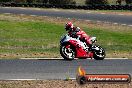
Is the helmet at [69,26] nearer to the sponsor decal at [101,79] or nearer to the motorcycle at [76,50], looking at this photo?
the motorcycle at [76,50]

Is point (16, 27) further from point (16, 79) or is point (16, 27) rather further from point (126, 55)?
point (16, 79)

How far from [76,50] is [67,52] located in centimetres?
37

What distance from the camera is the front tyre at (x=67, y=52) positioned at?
16.8 metres

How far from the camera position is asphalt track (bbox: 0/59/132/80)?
1380 centimetres

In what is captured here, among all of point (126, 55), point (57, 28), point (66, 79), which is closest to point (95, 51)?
point (126, 55)

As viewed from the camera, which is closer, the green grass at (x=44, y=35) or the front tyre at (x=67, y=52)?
the front tyre at (x=67, y=52)

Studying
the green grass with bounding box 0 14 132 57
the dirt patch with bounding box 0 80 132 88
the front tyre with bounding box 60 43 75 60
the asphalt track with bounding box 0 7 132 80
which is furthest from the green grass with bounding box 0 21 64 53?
the dirt patch with bounding box 0 80 132 88

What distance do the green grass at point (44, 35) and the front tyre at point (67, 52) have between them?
3.88 m

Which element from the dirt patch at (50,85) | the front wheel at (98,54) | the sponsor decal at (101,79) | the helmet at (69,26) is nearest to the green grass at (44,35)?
the front wheel at (98,54)

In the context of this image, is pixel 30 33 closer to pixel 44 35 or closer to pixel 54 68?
pixel 44 35

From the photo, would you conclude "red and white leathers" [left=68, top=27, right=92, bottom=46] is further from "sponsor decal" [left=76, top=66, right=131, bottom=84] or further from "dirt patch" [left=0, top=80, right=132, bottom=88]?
"sponsor decal" [left=76, top=66, right=131, bottom=84]

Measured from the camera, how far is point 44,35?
29562mm

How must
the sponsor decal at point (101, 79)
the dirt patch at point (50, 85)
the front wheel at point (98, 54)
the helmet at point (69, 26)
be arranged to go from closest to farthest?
the sponsor decal at point (101, 79) → the dirt patch at point (50, 85) → the helmet at point (69, 26) → the front wheel at point (98, 54)

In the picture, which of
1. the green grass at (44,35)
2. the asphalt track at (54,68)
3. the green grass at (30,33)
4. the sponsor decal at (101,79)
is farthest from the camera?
the green grass at (30,33)
